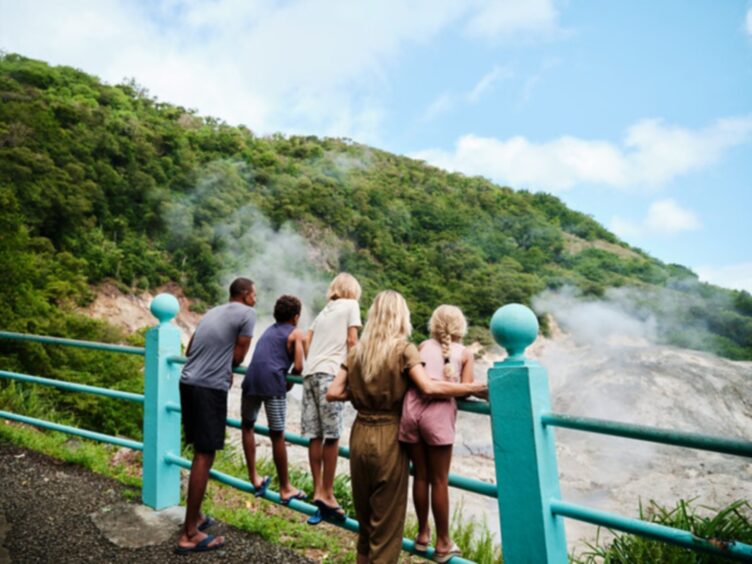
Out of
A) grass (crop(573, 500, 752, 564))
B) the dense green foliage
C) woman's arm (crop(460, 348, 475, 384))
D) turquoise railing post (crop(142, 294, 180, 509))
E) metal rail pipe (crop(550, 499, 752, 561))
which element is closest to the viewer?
metal rail pipe (crop(550, 499, 752, 561))

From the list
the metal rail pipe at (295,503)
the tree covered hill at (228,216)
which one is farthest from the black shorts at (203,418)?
the tree covered hill at (228,216)

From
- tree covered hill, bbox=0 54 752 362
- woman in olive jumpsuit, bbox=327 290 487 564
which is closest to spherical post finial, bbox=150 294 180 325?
A: woman in olive jumpsuit, bbox=327 290 487 564

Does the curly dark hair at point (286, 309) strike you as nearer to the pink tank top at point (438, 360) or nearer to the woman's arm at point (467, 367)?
the pink tank top at point (438, 360)

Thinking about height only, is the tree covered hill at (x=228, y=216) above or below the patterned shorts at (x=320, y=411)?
above

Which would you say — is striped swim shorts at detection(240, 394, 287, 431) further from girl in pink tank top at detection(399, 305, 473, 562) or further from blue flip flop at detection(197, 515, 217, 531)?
girl in pink tank top at detection(399, 305, 473, 562)

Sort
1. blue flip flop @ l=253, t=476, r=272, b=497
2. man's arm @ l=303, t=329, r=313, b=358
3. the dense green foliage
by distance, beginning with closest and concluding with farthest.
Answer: man's arm @ l=303, t=329, r=313, b=358 < blue flip flop @ l=253, t=476, r=272, b=497 < the dense green foliage

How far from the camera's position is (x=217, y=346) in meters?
2.98

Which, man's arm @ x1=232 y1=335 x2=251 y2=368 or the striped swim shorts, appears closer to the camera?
the striped swim shorts

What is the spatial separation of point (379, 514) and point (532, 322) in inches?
39.3

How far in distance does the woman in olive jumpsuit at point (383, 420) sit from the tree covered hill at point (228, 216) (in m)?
9.27

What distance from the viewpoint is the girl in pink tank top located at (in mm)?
2080

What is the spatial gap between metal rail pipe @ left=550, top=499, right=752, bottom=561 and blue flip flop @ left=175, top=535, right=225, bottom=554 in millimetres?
1989

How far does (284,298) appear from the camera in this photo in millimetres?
3035

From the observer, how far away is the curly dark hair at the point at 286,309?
9.89ft
